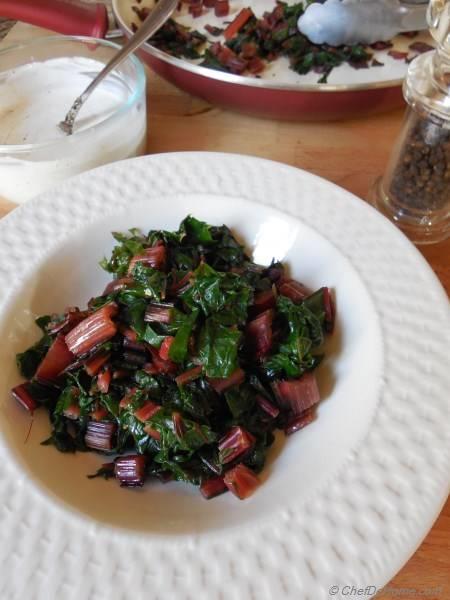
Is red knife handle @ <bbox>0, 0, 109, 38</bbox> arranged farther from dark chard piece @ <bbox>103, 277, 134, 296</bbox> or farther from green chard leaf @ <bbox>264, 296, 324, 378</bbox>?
green chard leaf @ <bbox>264, 296, 324, 378</bbox>

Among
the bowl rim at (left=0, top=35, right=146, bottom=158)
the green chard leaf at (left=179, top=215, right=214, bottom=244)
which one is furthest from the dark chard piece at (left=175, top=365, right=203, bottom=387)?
the bowl rim at (left=0, top=35, right=146, bottom=158)

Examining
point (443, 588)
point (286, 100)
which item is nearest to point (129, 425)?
point (443, 588)

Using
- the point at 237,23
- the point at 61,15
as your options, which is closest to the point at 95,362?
the point at 61,15

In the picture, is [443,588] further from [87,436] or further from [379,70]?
[379,70]

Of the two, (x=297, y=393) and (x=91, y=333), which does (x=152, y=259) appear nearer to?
(x=91, y=333)

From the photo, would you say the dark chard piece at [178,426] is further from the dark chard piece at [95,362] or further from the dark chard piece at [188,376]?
the dark chard piece at [95,362]
